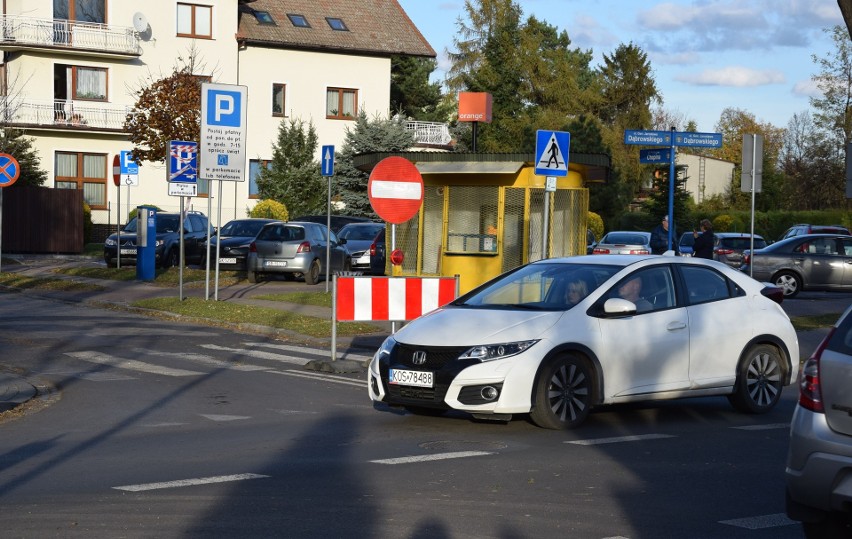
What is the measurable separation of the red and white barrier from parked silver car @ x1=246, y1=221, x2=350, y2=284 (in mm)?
16443

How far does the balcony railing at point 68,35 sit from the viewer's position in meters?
51.9

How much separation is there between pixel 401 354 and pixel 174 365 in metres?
6.02

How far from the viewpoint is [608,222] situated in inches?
2628

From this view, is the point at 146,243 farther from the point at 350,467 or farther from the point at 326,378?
the point at 350,467

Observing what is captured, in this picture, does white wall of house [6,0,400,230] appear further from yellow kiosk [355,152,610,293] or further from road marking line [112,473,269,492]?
road marking line [112,473,269,492]

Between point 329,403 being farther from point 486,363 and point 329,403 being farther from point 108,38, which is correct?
point 108,38

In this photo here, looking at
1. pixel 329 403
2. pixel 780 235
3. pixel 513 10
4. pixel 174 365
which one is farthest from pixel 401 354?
pixel 513 10

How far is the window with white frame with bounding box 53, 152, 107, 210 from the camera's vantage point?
2124 inches

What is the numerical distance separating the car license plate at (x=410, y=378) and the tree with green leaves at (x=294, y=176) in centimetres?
4342

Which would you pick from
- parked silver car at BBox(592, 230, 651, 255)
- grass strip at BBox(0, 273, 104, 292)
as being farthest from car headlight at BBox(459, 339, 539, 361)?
parked silver car at BBox(592, 230, 651, 255)

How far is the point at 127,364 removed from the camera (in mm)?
15906

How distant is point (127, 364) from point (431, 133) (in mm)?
47197

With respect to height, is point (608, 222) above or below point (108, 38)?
below

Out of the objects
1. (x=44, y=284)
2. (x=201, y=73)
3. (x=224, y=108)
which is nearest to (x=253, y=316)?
(x=224, y=108)
